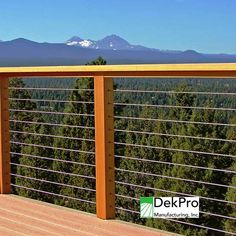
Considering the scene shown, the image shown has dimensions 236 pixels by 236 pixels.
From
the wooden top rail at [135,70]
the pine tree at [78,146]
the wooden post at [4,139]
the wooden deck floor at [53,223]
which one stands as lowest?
the pine tree at [78,146]

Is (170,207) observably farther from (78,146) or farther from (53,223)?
(78,146)

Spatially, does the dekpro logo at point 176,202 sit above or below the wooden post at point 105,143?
below

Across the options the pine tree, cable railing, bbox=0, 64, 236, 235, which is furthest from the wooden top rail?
the pine tree

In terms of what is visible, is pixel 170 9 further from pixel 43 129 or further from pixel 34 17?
pixel 43 129

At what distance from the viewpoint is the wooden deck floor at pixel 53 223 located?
2943 millimetres

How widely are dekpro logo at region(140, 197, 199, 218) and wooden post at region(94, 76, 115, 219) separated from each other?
0.71 ft

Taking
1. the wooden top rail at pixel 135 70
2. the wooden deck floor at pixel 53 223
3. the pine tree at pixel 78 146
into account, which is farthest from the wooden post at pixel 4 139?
the pine tree at pixel 78 146

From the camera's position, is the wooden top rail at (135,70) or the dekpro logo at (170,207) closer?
the wooden top rail at (135,70)

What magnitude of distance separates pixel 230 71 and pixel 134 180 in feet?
66.6

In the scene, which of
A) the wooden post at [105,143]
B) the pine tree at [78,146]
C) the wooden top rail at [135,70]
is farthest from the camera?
the pine tree at [78,146]

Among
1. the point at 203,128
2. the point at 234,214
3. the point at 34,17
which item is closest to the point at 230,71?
the point at 234,214

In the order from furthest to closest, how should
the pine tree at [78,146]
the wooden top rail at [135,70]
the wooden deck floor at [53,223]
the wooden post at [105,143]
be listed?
1. the pine tree at [78,146]
2. the wooden post at [105,143]
3. the wooden deck floor at [53,223]
4. the wooden top rail at [135,70]

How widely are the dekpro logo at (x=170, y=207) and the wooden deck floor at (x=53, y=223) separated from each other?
0.20 metres

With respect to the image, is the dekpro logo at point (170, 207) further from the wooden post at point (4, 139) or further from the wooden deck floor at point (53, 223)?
the wooden post at point (4, 139)
